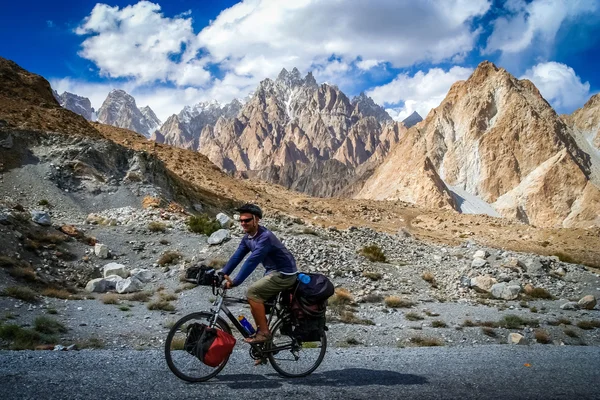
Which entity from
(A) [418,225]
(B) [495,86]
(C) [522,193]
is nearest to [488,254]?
(A) [418,225]

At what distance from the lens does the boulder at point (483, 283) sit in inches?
726

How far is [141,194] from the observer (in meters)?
28.8

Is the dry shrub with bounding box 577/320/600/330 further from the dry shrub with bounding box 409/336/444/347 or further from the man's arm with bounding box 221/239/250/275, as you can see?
the man's arm with bounding box 221/239/250/275

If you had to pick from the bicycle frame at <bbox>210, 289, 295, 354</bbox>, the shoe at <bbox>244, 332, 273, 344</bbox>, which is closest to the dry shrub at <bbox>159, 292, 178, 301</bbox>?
the bicycle frame at <bbox>210, 289, 295, 354</bbox>

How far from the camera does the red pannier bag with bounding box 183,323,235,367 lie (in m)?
5.48

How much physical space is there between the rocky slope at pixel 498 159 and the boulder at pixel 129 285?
67.6 m

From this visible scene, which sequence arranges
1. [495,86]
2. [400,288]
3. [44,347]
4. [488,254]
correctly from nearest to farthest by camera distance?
[44,347] → [400,288] → [488,254] → [495,86]

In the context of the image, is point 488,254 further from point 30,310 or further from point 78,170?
point 78,170

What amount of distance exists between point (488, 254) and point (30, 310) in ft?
68.6

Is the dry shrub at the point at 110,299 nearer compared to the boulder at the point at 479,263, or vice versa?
the dry shrub at the point at 110,299

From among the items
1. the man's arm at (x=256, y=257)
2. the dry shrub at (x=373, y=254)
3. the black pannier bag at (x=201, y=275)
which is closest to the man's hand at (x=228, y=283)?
the man's arm at (x=256, y=257)

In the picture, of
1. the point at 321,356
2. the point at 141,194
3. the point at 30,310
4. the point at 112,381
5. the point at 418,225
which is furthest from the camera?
the point at 418,225

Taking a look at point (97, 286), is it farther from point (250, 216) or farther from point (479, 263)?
point (479, 263)

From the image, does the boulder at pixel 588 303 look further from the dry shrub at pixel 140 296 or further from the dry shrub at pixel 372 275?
the dry shrub at pixel 140 296
